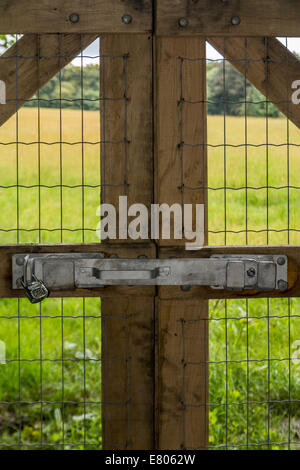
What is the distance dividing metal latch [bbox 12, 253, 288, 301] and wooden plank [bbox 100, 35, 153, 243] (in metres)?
0.12

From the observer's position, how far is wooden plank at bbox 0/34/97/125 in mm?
1895

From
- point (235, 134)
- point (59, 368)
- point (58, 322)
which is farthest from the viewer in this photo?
point (235, 134)

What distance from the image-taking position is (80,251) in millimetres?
1896

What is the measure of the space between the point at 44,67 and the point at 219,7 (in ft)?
1.96

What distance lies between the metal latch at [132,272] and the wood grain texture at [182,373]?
0.11m

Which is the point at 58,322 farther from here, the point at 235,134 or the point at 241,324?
the point at 235,134

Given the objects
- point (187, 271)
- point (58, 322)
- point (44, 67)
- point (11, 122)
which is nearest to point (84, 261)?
point (187, 271)

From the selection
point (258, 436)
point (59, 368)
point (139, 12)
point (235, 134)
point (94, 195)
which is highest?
point (235, 134)

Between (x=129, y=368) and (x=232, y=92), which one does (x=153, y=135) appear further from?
(x=232, y=92)

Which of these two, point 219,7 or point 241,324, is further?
point 241,324

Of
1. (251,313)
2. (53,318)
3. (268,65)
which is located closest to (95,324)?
(53,318)

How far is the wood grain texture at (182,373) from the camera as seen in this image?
6.33ft

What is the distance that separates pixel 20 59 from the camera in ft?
6.28

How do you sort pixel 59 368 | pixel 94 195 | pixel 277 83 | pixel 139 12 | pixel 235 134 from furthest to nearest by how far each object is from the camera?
pixel 94 195, pixel 235 134, pixel 59 368, pixel 277 83, pixel 139 12
